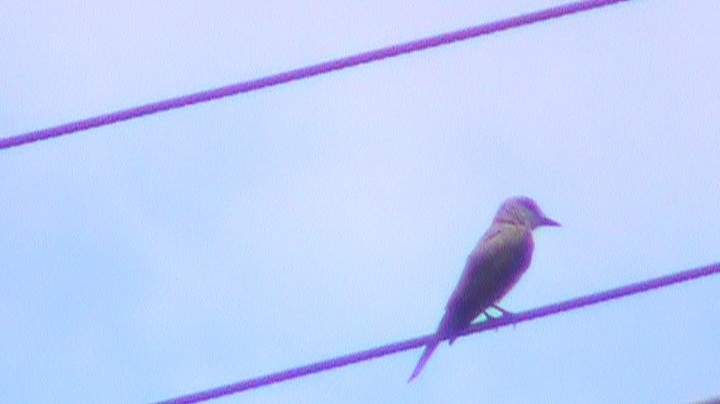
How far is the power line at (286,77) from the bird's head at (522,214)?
12.9ft

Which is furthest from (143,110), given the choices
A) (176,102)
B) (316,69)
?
(316,69)

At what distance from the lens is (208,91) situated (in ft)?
19.9

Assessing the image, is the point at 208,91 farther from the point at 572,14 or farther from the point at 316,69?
the point at 572,14

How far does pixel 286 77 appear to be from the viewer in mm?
6078

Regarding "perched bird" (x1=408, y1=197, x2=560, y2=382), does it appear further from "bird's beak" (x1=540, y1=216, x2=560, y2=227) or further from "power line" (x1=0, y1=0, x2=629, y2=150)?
"power line" (x1=0, y1=0, x2=629, y2=150)

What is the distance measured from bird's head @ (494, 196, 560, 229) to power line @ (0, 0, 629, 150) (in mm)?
3935

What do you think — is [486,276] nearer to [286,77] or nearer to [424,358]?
[424,358]

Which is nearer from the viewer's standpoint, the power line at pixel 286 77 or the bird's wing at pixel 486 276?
the power line at pixel 286 77

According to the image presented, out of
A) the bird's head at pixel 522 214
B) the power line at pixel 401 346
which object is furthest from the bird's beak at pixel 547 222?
the power line at pixel 401 346

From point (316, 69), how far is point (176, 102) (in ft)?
1.39

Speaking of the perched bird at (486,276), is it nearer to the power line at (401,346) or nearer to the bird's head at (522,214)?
the bird's head at (522,214)

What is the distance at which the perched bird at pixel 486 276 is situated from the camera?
9391 mm

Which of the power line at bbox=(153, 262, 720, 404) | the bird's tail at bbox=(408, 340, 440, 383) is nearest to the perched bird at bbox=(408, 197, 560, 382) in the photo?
the bird's tail at bbox=(408, 340, 440, 383)

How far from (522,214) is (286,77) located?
4.29 m
